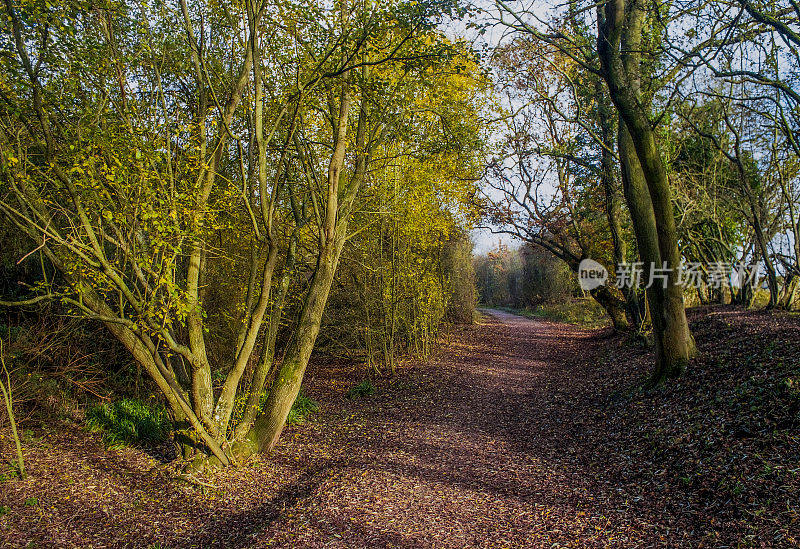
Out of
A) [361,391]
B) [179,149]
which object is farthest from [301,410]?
[179,149]

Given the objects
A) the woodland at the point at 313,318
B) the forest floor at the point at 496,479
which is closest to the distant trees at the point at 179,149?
the woodland at the point at 313,318

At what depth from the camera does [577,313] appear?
72.1ft

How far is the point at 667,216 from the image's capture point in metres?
6.72

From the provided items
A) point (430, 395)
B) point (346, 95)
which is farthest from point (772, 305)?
point (346, 95)

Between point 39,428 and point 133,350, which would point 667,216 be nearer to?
point 133,350

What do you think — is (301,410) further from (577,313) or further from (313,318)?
(577,313)

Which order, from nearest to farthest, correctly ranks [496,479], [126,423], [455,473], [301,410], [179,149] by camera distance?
[496,479]
[455,473]
[179,149]
[126,423]
[301,410]

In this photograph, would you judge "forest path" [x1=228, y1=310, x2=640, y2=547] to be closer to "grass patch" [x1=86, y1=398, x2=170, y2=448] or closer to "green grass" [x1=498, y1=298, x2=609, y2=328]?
"grass patch" [x1=86, y1=398, x2=170, y2=448]

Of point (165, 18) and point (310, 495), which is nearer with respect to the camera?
point (310, 495)

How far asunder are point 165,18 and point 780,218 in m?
12.5

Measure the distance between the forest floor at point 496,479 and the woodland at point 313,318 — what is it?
0.11 ft

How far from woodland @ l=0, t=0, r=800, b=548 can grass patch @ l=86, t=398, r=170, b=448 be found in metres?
0.03

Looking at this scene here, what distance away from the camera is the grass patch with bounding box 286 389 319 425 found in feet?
25.9

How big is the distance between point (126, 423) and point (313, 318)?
2.94 m
